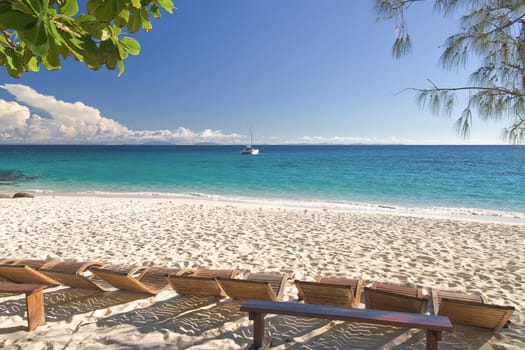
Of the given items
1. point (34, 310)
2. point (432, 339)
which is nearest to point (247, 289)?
point (432, 339)

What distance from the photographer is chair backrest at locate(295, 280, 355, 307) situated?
10.6 ft

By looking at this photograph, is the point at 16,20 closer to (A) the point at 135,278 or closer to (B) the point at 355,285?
(A) the point at 135,278

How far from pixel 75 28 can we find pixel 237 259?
200 inches

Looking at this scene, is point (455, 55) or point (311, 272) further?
point (311, 272)

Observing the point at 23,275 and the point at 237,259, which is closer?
the point at 23,275

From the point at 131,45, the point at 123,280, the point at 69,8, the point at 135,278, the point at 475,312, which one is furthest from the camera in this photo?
the point at 135,278

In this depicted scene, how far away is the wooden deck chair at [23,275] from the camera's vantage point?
12.2 feet

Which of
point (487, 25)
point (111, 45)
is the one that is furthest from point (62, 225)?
point (487, 25)

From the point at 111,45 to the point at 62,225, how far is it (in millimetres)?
9149

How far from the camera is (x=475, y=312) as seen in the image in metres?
2.98

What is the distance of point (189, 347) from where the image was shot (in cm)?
295

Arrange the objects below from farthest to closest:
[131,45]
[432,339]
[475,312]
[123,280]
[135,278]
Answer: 1. [135,278]
2. [123,280]
3. [475,312]
4. [432,339]
5. [131,45]

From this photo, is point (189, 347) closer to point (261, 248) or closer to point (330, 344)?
point (330, 344)

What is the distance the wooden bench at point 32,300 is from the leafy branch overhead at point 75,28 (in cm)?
238
